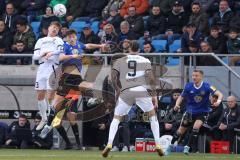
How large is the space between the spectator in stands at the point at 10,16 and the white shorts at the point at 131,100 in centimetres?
869

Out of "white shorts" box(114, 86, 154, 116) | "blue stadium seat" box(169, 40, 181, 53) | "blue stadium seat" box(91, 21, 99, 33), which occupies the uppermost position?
"blue stadium seat" box(91, 21, 99, 33)

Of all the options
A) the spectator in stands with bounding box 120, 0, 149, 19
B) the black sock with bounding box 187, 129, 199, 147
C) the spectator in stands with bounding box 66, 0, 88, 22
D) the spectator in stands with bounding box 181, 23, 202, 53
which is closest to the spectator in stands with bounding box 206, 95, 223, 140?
the black sock with bounding box 187, 129, 199, 147

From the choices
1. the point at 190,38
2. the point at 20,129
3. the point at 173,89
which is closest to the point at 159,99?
the point at 173,89

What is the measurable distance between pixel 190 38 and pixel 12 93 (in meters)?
4.66

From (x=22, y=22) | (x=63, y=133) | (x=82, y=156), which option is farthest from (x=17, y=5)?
(x=82, y=156)

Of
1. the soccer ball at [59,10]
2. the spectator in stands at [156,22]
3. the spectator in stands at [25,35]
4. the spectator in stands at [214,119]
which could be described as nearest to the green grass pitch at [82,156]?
the spectator in stands at [214,119]

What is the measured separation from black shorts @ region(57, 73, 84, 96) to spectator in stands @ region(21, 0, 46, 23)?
605 centimetres

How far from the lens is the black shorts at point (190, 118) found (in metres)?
21.1

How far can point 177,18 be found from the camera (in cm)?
2516

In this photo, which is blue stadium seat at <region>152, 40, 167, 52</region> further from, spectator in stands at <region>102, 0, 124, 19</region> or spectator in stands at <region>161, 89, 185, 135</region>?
spectator in stands at <region>102, 0, 124, 19</region>

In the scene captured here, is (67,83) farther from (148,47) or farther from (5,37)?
(5,37)

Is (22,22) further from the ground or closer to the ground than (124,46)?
further from the ground

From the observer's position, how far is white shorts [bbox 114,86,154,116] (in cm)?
1891

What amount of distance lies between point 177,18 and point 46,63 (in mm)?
4324
